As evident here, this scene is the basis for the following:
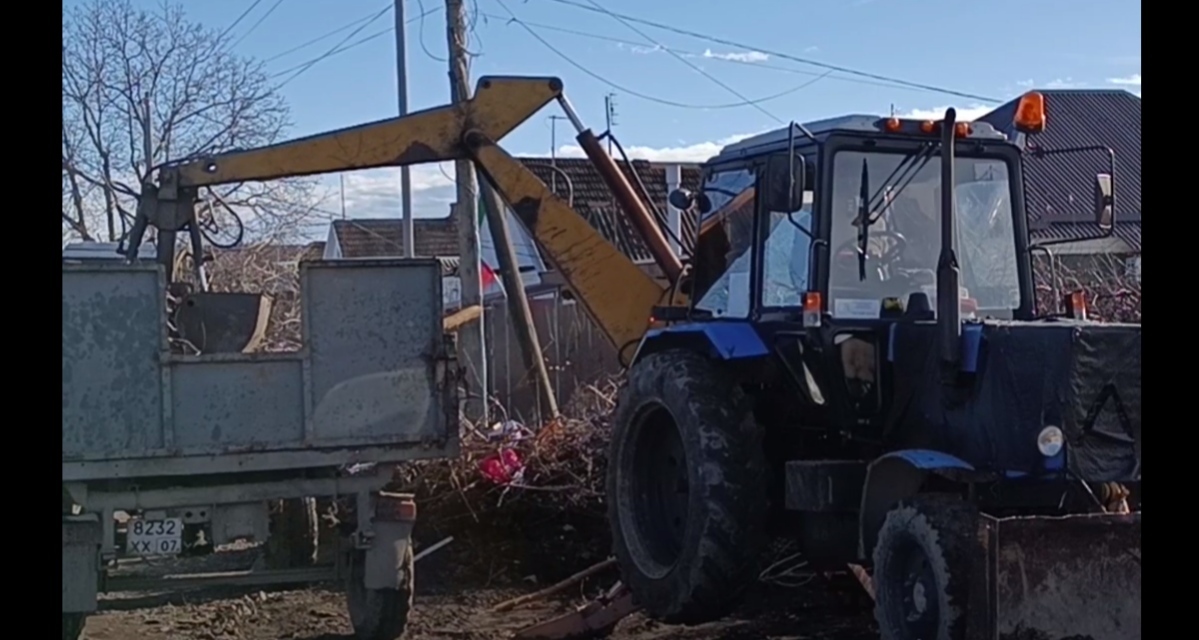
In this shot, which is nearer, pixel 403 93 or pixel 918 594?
pixel 918 594

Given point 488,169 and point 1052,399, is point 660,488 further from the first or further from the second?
point 1052,399

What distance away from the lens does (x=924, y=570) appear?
5359 mm

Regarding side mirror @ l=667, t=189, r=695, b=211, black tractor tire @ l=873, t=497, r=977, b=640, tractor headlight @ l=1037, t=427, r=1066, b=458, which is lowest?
black tractor tire @ l=873, t=497, r=977, b=640

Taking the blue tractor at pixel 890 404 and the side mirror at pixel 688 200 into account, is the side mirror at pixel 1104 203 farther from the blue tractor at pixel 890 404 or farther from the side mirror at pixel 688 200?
the side mirror at pixel 688 200

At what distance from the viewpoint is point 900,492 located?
567cm

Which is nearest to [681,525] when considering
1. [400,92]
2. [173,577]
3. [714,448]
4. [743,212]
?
[714,448]

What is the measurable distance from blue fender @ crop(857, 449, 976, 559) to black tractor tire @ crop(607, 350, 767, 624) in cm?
57

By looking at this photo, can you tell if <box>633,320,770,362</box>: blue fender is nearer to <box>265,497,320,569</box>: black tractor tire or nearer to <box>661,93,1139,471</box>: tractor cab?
<box>661,93,1139,471</box>: tractor cab

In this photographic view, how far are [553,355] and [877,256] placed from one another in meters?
9.99

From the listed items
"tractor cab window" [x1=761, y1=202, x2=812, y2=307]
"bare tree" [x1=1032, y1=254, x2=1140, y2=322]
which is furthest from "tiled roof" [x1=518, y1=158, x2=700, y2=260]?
"tractor cab window" [x1=761, y1=202, x2=812, y2=307]

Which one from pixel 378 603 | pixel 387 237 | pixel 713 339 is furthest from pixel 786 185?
pixel 387 237

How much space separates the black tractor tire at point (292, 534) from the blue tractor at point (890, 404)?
2211 millimetres

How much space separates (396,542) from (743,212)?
2682 millimetres

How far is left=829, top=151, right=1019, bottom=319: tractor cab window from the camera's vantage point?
20.6ft
